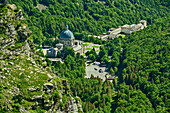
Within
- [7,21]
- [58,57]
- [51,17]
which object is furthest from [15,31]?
[51,17]

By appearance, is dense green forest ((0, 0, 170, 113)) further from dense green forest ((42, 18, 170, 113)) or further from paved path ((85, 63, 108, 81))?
paved path ((85, 63, 108, 81))

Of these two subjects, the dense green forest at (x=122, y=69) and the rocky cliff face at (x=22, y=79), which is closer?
the rocky cliff face at (x=22, y=79)

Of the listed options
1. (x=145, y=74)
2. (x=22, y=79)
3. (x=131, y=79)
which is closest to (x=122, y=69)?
(x=145, y=74)

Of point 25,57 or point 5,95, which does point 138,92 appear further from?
point 5,95

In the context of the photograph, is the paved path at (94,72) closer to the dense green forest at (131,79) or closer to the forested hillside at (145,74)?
the dense green forest at (131,79)

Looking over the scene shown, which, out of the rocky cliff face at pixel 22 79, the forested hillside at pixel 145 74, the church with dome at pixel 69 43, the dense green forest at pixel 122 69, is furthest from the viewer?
the church with dome at pixel 69 43

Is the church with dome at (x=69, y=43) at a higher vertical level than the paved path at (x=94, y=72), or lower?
higher

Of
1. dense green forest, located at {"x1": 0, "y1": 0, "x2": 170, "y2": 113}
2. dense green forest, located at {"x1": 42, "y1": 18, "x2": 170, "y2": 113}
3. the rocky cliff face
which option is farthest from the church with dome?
the rocky cliff face

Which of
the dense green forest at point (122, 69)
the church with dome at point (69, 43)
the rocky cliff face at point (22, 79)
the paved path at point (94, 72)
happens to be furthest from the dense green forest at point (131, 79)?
the rocky cliff face at point (22, 79)
